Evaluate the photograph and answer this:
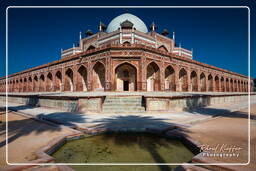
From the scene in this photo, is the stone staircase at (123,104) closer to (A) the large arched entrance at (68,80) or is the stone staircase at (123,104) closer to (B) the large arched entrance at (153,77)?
(B) the large arched entrance at (153,77)

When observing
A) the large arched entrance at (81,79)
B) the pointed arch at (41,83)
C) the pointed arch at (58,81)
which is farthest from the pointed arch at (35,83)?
the large arched entrance at (81,79)

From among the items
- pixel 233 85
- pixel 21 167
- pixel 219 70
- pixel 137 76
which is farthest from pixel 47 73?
pixel 233 85

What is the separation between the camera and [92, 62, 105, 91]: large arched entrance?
1686 centimetres

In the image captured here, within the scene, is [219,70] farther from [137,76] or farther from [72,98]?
[72,98]

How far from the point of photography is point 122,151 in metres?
3.12

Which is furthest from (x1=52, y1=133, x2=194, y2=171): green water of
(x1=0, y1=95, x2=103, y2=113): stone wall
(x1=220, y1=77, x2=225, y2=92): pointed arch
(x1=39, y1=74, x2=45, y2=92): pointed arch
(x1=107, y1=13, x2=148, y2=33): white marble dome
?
(x1=220, y1=77, x2=225, y2=92): pointed arch

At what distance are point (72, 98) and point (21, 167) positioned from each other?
21.5 ft

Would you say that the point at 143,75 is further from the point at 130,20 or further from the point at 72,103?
the point at 130,20

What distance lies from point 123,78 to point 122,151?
14.7m

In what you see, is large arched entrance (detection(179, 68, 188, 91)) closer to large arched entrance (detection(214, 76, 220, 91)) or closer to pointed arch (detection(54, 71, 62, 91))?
large arched entrance (detection(214, 76, 220, 91))

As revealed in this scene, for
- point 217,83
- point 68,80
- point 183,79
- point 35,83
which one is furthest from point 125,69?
point 217,83

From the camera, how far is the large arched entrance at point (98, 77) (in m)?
16.9

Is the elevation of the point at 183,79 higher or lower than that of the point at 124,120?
higher

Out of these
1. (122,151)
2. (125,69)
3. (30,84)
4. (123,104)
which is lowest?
(122,151)
